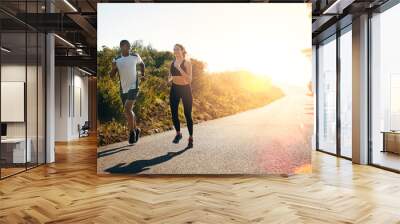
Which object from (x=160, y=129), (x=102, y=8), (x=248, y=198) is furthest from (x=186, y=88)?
(x=248, y=198)

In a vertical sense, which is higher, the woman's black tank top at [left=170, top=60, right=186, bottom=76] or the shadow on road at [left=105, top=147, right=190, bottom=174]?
the woman's black tank top at [left=170, top=60, right=186, bottom=76]

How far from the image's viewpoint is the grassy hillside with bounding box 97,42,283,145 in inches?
249

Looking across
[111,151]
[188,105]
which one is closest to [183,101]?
[188,105]

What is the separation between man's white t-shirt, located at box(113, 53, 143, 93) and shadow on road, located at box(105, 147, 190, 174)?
3.92 ft

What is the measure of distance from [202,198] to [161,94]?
2.21 meters

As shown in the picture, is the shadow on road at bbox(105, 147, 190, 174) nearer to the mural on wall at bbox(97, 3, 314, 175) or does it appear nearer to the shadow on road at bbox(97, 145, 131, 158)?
the mural on wall at bbox(97, 3, 314, 175)

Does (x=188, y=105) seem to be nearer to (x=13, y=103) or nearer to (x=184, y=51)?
(x=184, y=51)

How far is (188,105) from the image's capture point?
641 centimetres

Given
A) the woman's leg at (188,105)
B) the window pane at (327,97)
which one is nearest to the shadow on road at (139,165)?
the woman's leg at (188,105)

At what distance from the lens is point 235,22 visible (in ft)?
20.9

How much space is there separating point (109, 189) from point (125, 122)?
1.35 meters

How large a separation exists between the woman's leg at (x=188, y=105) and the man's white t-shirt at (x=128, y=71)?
0.81 metres

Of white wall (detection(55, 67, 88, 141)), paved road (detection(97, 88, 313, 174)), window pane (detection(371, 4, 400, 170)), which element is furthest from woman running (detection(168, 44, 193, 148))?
white wall (detection(55, 67, 88, 141))

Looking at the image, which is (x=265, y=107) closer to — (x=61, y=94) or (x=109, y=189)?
(x=109, y=189)
